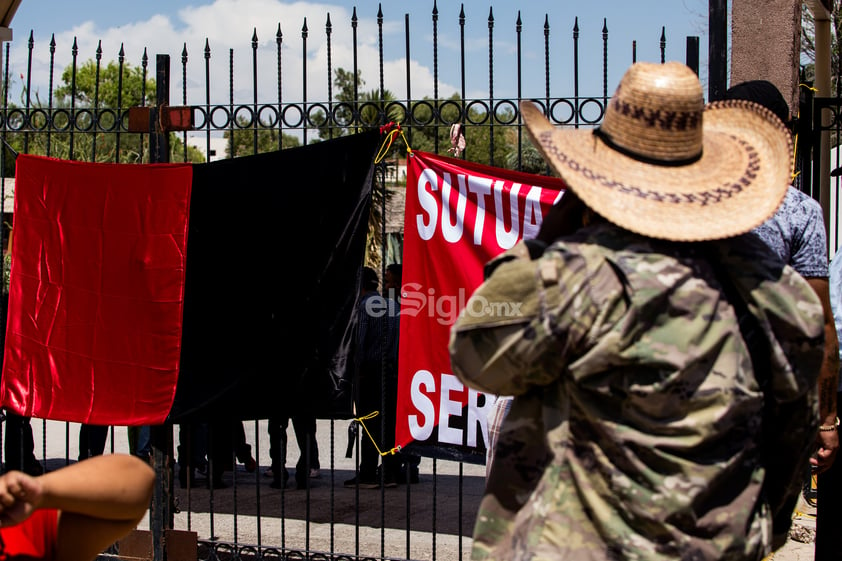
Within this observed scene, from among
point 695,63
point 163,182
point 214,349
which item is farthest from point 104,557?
point 695,63

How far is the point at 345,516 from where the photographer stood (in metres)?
6.61

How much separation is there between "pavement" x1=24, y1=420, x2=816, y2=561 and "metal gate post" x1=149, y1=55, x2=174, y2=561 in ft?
0.45

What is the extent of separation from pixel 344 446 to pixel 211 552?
546 cm

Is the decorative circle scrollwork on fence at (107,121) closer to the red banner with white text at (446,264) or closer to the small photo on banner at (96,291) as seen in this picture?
the small photo on banner at (96,291)

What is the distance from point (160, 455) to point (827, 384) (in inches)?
128

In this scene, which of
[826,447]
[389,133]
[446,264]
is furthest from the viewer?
[389,133]

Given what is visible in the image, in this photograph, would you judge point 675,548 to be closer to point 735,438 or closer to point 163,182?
point 735,438

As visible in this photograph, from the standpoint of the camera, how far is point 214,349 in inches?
194

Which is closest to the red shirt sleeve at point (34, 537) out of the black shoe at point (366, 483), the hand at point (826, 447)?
the hand at point (826, 447)

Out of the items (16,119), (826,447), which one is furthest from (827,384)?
(16,119)

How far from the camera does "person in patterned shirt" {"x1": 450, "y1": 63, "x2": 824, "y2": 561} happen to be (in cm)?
211

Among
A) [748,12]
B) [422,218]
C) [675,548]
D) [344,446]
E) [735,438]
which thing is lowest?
[344,446]

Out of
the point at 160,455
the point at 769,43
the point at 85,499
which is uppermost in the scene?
the point at 769,43

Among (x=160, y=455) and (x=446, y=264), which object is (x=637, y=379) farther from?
(x=160, y=455)
